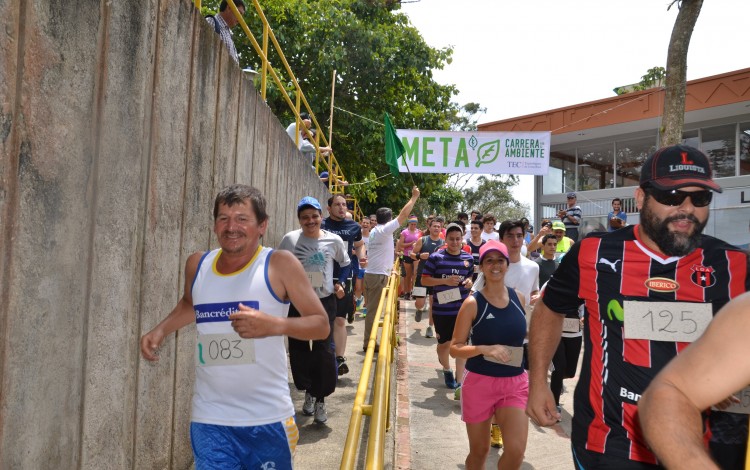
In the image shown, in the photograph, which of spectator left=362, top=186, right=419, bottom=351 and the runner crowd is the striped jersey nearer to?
the runner crowd

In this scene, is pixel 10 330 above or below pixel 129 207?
below

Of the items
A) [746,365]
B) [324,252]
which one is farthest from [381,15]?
[746,365]

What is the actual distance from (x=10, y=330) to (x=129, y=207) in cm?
111

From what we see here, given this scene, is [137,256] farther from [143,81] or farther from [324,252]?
[324,252]

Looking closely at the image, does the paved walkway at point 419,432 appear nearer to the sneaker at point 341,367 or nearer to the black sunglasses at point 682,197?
the sneaker at point 341,367

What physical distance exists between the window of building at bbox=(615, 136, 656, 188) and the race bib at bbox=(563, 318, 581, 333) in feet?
56.1

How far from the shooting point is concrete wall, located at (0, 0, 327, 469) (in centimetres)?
246

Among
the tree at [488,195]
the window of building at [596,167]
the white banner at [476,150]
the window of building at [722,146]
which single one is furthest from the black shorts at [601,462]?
the tree at [488,195]

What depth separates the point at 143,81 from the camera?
3.48 m

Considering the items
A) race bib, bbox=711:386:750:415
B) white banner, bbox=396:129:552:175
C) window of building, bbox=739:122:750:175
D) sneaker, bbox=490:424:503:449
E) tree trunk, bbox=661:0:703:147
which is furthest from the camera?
window of building, bbox=739:122:750:175

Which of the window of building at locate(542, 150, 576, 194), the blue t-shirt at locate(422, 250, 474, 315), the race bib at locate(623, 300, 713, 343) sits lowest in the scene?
the race bib at locate(623, 300, 713, 343)

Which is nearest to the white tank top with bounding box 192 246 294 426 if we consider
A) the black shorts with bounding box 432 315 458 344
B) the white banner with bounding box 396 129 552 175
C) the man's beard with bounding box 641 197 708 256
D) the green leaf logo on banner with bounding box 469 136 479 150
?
the man's beard with bounding box 641 197 708 256

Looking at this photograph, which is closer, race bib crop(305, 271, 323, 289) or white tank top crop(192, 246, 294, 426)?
white tank top crop(192, 246, 294, 426)

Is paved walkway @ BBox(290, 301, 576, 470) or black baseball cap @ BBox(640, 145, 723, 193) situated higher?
black baseball cap @ BBox(640, 145, 723, 193)
